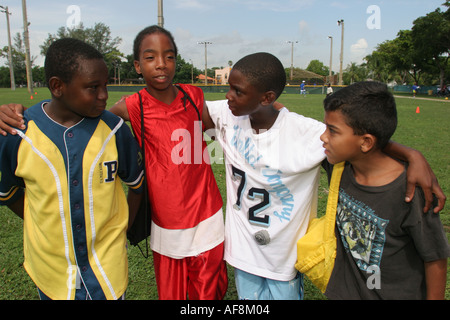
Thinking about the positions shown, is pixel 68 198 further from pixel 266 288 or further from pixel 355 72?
pixel 355 72

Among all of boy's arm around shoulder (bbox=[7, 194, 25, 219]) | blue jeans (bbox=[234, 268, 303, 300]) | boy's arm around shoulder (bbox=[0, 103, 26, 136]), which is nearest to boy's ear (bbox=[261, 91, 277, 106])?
blue jeans (bbox=[234, 268, 303, 300])

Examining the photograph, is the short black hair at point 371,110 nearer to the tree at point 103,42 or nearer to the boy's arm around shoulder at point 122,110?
the boy's arm around shoulder at point 122,110

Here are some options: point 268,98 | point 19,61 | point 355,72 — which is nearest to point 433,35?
point 355,72

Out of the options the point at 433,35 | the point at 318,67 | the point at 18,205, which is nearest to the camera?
the point at 18,205

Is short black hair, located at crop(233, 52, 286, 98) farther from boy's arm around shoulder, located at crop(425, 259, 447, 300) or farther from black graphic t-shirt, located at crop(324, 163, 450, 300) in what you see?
boy's arm around shoulder, located at crop(425, 259, 447, 300)

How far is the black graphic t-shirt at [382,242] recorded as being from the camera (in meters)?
1.43

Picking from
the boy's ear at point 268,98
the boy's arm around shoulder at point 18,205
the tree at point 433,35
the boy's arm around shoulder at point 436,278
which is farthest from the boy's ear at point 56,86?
the tree at point 433,35

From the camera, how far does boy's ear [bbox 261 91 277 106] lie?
1966 mm

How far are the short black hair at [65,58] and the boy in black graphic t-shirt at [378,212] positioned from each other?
1.20m

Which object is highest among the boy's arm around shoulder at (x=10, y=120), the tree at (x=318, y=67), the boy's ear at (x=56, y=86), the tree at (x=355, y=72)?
the tree at (x=318, y=67)

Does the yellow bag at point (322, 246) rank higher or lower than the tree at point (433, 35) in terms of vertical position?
lower

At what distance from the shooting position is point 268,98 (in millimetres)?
1985

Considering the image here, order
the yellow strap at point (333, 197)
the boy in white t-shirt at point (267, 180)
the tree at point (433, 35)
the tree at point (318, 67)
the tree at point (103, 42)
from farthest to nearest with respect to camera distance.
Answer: the tree at point (318, 67), the tree at point (103, 42), the tree at point (433, 35), the boy in white t-shirt at point (267, 180), the yellow strap at point (333, 197)

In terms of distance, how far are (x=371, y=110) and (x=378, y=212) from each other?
1.55 feet
